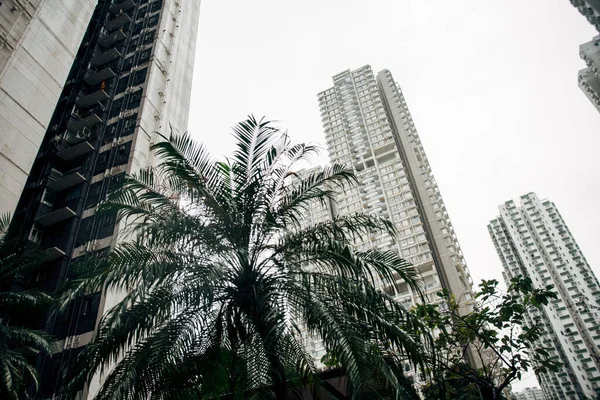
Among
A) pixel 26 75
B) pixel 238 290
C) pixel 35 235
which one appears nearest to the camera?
pixel 238 290

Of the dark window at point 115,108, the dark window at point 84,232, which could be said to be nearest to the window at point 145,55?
the dark window at point 115,108

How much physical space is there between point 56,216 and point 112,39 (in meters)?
17.5

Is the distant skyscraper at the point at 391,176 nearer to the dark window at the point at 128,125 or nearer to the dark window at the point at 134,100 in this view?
the dark window at the point at 128,125

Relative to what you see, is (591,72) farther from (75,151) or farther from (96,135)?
(75,151)

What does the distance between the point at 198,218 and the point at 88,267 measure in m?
2.28

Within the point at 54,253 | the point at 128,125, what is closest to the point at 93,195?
the point at 54,253

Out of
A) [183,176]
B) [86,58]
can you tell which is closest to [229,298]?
[183,176]

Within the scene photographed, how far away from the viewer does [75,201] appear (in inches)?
941

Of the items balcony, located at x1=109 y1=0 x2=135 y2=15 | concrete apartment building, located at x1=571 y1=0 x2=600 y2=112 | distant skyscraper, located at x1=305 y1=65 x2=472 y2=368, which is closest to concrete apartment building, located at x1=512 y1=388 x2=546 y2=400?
distant skyscraper, located at x1=305 y1=65 x2=472 y2=368

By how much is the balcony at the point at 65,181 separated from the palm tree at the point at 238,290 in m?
18.8

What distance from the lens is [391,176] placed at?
5528 centimetres

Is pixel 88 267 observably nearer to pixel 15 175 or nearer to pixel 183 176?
pixel 183 176

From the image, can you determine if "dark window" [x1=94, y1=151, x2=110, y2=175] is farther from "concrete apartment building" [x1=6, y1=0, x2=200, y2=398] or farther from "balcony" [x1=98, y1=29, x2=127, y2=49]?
"balcony" [x1=98, y1=29, x2=127, y2=49]

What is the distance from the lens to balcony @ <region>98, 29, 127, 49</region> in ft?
106
